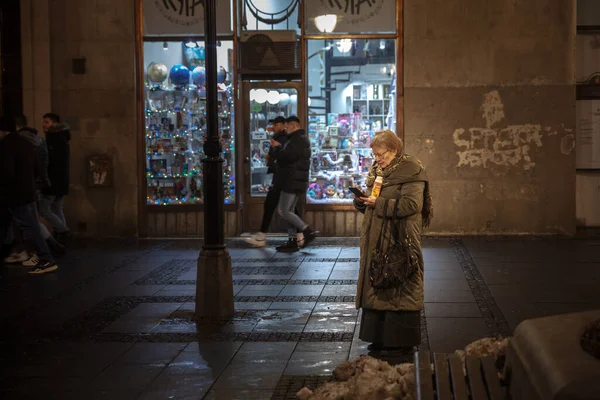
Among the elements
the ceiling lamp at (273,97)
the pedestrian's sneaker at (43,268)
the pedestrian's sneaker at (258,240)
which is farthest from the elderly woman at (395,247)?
the ceiling lamp at (273,97)

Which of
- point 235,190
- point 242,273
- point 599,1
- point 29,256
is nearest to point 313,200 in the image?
point 235,190

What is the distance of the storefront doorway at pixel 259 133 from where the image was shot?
14.6m

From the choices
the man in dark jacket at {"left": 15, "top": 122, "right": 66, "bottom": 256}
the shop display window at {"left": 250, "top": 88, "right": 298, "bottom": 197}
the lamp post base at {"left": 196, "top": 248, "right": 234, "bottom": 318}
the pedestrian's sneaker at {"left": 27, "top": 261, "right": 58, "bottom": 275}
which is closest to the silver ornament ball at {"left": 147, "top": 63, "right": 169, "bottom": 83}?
the shop display window at {"left": 250, "top": 88, "right": 298, "bottom": 197}

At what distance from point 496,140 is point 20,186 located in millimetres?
7286

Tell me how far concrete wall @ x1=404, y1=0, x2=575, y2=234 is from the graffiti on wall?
0.02 m

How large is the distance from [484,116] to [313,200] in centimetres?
307

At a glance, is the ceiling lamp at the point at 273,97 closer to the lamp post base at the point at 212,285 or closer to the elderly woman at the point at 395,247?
the lamp post base at the point at 212,285

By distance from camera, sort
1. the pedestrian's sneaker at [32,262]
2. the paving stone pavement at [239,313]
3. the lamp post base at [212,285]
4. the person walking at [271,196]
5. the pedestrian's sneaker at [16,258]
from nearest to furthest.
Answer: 1. the paving stone pavement at [239,313]
2. the lamp post base at [212,285]
3. the pedestrian's sneaker at [32,262]
4. the pedestrian's sneaker at [16,258]
5. the person walking at [271,196]

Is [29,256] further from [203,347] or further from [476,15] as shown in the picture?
[476,15]

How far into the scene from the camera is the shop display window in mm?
14578

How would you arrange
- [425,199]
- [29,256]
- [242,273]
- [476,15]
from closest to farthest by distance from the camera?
[425,199] → [242,273] → [29,256] → [476,15]

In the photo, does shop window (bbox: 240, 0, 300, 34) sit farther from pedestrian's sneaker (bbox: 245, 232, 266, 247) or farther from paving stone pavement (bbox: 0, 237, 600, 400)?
paving stone pavement (bbox: 0, 237, 600, 400)

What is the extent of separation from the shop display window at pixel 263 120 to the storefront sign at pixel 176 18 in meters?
1.24

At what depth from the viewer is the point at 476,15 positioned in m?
14.0
